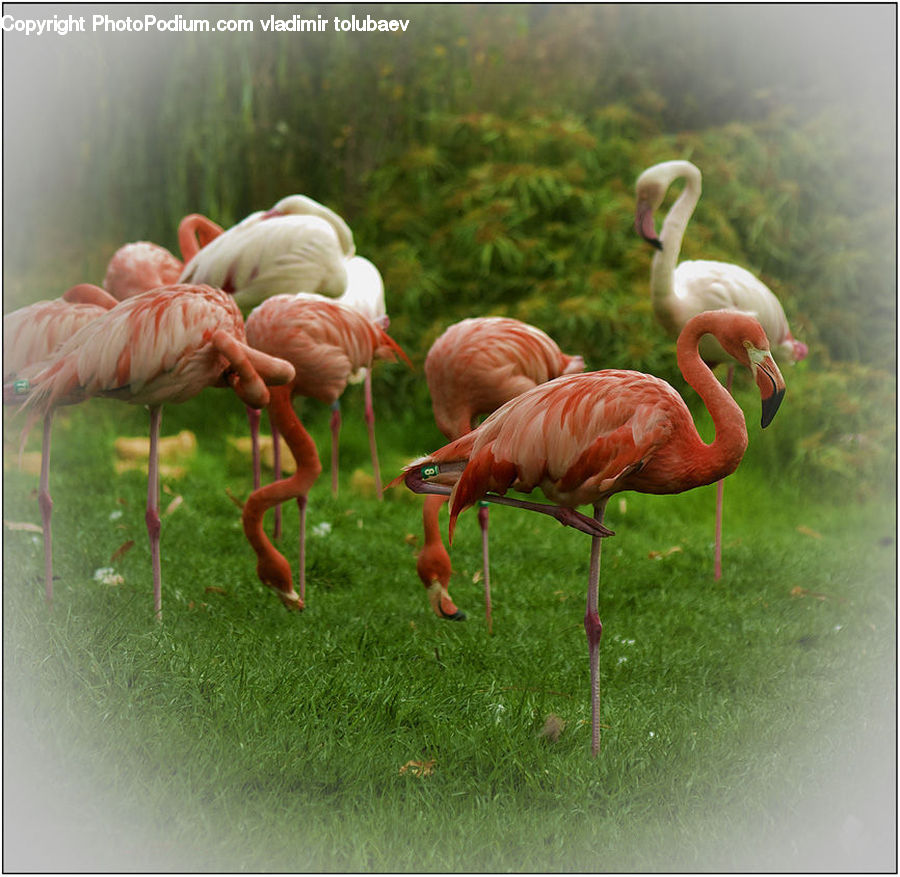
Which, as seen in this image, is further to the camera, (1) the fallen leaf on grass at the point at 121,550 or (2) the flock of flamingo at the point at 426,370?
(1) the fallen leaf on grass at the point at 121,550

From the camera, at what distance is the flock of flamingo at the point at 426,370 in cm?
284

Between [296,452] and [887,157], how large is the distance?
6518 mm

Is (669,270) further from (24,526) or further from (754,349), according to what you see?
(24,526)

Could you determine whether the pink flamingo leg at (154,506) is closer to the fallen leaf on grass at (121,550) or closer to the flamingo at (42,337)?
the flamingo at (42,337)

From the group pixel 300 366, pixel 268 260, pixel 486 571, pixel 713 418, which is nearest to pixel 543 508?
pixel 713 418

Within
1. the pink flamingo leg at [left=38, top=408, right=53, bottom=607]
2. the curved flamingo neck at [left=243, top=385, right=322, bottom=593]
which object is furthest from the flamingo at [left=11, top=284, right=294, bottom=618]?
the curved flamingo neck at [left=243, top=385, right=322, bottom=593]

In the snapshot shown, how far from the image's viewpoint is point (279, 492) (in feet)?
13.8

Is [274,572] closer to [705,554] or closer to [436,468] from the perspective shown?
[436,468]

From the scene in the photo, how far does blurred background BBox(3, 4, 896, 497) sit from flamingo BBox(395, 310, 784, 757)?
13.7 feet

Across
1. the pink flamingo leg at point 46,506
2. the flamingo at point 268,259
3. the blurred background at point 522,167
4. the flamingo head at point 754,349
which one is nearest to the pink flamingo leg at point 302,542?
the pink flamingo leg at point 46,506

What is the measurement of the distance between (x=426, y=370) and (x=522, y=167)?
4211 millimetres

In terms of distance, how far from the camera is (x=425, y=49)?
8555mm

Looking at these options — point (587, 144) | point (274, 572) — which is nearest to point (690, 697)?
point (274, 572)

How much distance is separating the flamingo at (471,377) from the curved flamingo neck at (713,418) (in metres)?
1.12
